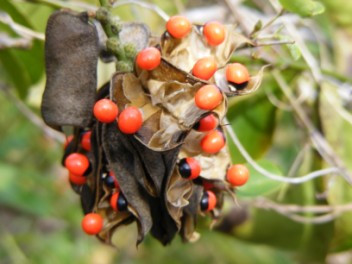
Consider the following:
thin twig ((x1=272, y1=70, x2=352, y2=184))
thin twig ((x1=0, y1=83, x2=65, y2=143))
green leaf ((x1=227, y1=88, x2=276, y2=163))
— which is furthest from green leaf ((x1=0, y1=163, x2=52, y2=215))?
thin twig ((x1=272, y1=70, x2=352, y2=184))

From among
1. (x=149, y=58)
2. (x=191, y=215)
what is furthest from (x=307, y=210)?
(x=149, y=58)

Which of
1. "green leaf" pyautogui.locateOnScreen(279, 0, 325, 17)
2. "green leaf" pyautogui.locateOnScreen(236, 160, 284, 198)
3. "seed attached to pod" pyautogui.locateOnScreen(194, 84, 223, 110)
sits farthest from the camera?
"green leaf" pyautogui.locateOnScreen(236, 160, 284, 198)

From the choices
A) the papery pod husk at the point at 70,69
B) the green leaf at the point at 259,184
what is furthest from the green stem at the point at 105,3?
the green leaf at the point at 259,184

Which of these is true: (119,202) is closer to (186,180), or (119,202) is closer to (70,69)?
(186,180)

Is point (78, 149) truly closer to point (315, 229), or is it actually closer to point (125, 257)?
point (315, 229)

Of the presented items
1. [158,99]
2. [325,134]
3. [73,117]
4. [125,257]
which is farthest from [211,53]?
[125,257]

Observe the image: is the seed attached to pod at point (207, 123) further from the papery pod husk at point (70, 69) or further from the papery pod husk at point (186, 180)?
the papery pod husk at point (70, 69)

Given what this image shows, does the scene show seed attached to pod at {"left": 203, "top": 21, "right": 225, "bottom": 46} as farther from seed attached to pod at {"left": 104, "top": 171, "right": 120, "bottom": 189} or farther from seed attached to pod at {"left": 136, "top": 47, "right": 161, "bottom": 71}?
seed attached to pod at {"left": 104, "top": 171, "right": 120, "bottom": 189}
